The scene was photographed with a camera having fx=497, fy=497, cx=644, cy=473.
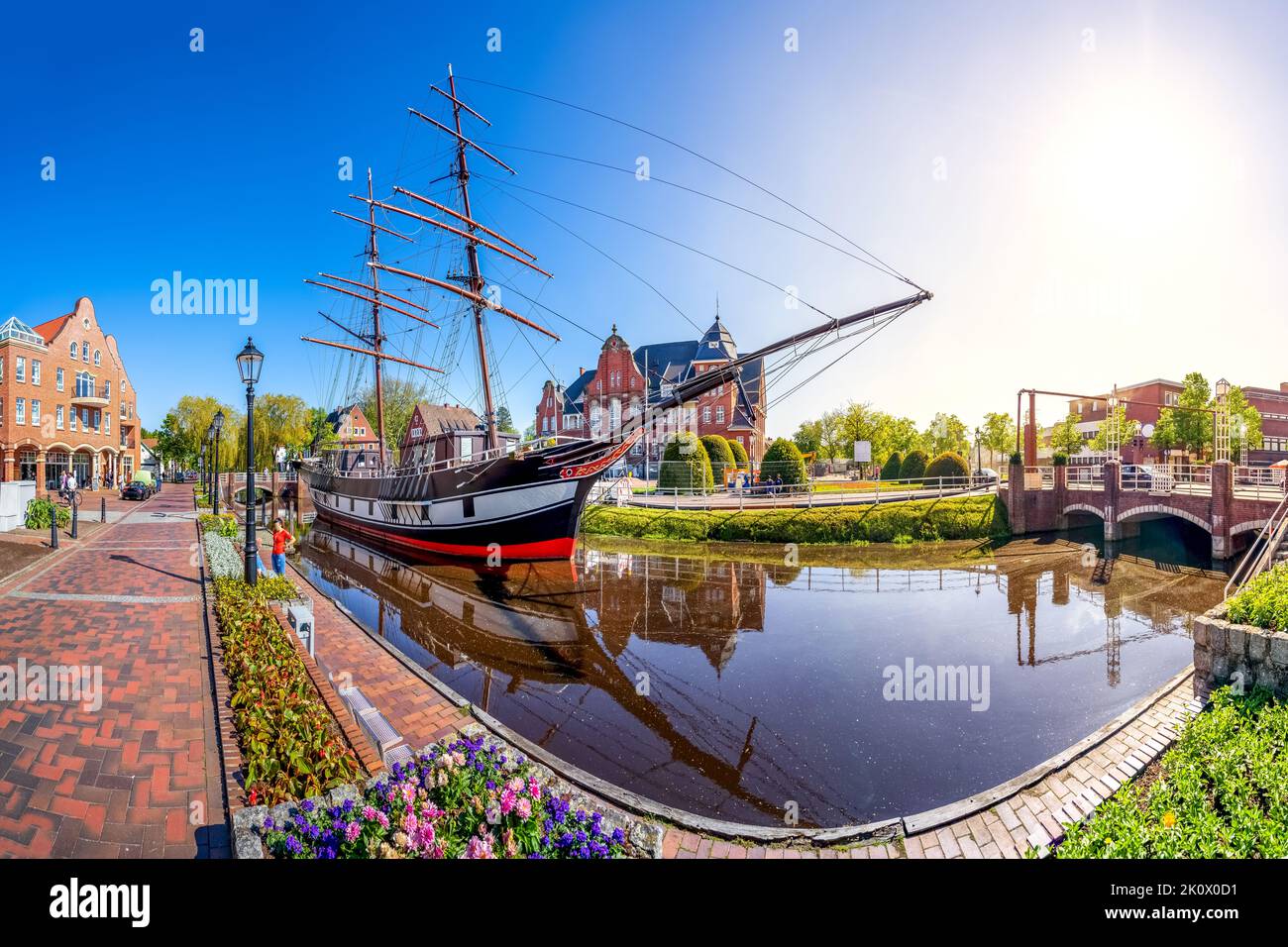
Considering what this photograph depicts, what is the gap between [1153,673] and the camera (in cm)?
810

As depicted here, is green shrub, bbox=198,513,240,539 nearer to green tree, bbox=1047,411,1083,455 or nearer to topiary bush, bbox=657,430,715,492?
topiary bush, bbox=657,430,715,492

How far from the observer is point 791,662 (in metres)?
8.41

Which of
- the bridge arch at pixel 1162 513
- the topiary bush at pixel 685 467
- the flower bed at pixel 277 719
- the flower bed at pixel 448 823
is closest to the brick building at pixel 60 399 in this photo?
the topiary bush at pixel 685 467

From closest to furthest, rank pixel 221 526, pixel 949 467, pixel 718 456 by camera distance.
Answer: pixel 221 526 → pixel 949 467 → pixel 718 456

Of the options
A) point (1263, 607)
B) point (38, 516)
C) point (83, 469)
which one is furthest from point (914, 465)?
point (83, 469)

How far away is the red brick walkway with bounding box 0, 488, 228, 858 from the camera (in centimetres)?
338

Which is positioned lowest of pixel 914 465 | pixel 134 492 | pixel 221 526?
pixel 221 526

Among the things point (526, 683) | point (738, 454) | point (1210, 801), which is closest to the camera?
point (1210, 801)

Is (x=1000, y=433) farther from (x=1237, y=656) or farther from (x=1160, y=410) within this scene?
(x=1237, y=656)

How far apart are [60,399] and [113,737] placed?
137 feet

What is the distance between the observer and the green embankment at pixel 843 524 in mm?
21234

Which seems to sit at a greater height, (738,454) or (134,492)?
(738,454)

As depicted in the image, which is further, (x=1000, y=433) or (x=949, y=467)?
(x=1000, y=433)
